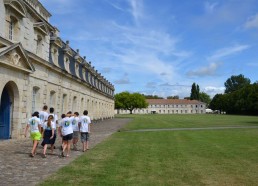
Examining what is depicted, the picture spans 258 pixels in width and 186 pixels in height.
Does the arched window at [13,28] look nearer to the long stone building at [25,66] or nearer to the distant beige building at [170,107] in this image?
the long stone building at [25,66]

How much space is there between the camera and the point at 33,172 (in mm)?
9188

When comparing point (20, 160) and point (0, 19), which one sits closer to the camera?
point (20, 160)

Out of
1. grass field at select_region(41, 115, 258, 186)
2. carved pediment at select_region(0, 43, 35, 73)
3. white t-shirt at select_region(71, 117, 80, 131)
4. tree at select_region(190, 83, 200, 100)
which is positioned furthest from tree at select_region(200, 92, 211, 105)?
white t-shirt at select_region(71, 117, 80, 131)

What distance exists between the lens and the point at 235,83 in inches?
5659

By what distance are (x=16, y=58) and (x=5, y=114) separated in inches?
119

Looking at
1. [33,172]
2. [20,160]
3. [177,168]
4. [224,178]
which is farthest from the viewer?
[20,160]

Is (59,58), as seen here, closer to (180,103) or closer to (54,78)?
(54,78)

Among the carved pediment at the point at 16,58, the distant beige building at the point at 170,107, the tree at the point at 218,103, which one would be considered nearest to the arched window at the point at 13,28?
the carved pediment at the point at 16,58

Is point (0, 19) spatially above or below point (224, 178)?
above

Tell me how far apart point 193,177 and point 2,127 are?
12.1 meters

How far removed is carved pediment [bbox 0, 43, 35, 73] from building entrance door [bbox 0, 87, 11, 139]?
1.54m

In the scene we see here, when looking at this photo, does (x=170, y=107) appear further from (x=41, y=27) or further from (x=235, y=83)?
(x=41, y=27)

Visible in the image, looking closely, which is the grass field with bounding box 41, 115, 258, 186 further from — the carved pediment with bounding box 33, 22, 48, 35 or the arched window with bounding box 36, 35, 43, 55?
the arched window with bounding box 36, 35, 43, 55

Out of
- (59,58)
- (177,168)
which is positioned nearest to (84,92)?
(59,58)
